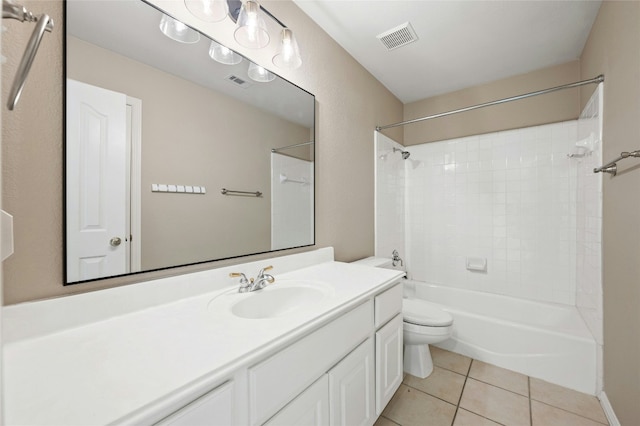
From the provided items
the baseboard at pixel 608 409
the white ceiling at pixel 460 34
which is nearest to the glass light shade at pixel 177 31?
the white ceiling at pixel 460 34

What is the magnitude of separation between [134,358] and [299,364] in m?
0.46

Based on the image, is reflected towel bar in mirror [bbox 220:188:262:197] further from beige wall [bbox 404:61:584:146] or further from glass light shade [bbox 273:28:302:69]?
beige wall [bbox 404:61:584:146]

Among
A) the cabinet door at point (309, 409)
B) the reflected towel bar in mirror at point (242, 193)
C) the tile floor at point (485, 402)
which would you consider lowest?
the tile floor at point (485, 402)

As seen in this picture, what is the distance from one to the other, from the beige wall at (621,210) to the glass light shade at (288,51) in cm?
151

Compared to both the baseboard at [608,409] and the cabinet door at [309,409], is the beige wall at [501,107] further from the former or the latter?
the cabinet door at [309,409]

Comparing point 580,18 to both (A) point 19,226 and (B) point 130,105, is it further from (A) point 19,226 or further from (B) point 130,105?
(A) point 19,226

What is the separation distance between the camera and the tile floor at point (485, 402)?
1516 millimetres

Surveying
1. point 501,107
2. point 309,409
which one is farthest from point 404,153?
point 309,409

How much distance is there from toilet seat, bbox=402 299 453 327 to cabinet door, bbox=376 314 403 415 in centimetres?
34

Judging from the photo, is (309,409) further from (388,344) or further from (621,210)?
(621,210)

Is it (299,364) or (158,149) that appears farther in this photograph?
(158,149)

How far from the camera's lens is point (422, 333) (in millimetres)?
1805

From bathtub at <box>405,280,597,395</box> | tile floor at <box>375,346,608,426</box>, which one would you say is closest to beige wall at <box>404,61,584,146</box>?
bathtub at <box>405,280,597,395</box>

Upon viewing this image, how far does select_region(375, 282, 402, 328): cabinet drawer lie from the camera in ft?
4.35
